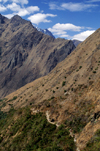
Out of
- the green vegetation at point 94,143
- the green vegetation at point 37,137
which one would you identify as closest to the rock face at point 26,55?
the green vegetation at point 37,137

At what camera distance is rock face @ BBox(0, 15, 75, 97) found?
460ft

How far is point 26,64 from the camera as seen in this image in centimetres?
15512

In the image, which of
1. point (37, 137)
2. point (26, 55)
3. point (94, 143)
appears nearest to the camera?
point (94, 143)

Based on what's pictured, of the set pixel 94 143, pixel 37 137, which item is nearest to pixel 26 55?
pixel 37 137

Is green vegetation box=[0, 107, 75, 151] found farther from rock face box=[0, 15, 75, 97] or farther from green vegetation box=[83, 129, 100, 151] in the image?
rock face box=[0, 15, 75, 97]

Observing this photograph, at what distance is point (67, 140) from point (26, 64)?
462ft

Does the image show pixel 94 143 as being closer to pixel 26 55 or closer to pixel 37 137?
pixel 37 137

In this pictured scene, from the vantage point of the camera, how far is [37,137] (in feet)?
75.7

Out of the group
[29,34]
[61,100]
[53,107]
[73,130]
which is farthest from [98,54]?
[29,34]

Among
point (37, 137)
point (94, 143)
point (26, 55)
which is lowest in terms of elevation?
point (37, 137)

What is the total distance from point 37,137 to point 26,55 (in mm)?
148050

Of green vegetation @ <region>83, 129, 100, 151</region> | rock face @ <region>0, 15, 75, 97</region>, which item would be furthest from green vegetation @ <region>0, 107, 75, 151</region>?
rock face @ <region>0, 15, 75, 97</region>

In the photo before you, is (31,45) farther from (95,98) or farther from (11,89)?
(95,98)

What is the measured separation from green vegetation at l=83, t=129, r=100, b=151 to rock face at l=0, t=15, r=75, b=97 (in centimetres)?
12088
